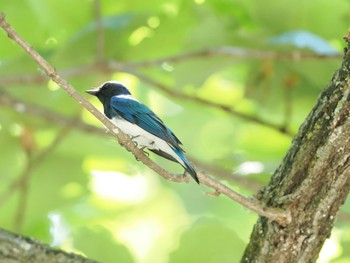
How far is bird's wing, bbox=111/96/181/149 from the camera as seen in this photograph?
2.75 meters

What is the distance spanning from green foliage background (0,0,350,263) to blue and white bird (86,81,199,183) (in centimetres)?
42

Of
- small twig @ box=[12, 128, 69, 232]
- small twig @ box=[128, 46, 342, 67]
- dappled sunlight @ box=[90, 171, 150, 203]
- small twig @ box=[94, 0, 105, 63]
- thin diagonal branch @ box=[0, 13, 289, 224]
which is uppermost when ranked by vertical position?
dappled sunlight @ box=[90, 171, 150, 203]

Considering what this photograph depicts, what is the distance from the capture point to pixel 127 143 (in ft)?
7.72

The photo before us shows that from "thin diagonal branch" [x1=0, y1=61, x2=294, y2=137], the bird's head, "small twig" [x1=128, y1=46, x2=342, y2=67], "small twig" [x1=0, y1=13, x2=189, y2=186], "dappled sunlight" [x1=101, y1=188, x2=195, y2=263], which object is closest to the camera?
"small twig" [x1=0, y1=13, x2=189, y2=186]

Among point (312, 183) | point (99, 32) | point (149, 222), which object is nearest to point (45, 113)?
point (99, 32)

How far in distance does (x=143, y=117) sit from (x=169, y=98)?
4.06ft

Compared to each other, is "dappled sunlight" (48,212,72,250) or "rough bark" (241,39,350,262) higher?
"dappled sunlight" (48,212,72,250)

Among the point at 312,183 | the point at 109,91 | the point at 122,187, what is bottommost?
the point at 312,183

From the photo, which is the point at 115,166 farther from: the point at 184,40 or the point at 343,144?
the point at 343,144

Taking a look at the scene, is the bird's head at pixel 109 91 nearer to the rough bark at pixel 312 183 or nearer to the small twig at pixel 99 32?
the small twig at pixel 99 32

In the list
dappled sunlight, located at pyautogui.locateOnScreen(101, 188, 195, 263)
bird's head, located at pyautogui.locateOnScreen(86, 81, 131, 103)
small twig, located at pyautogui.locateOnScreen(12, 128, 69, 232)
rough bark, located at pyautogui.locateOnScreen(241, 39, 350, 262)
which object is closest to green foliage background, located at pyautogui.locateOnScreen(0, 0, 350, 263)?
small twig, located at pyautogui.locateOnScreen(12, 128, 69, 232)

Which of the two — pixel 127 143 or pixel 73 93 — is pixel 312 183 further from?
pixel 73 93

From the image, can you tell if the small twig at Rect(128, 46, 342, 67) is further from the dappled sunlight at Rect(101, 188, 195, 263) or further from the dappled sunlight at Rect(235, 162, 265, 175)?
the dappled sunlight at Rect(101, 188, 195, 263)

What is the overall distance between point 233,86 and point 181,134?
0.47 meters
